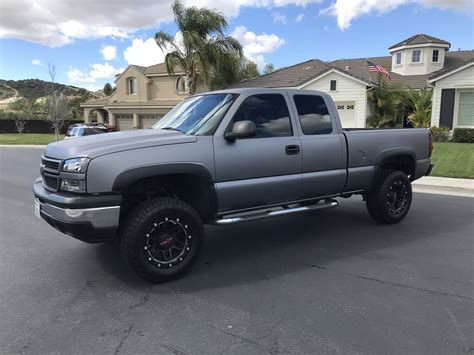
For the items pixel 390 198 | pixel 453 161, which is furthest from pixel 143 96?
pixel 390 198

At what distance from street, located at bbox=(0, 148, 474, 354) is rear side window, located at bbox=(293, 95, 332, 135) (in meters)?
1.54

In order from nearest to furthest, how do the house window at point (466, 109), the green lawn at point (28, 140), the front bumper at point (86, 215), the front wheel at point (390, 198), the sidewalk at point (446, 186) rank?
the front bumper at point (86, 215) → the front wheel at point (390, 198) → the sidewalk at point (446, 186) → the house window at point (466, 109) → the green lawn at point (28, 140)

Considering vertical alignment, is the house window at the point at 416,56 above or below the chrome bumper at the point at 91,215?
above

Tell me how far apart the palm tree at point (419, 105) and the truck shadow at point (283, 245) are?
1660 cm

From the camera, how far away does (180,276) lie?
4.39 metres

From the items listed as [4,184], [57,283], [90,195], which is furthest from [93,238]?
[4,184]

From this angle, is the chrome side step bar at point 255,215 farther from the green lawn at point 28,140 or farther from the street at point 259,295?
the green lawn at point 28,140

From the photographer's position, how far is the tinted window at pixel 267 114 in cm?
493

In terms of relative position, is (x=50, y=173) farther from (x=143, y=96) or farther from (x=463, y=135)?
(x=143, y=96)

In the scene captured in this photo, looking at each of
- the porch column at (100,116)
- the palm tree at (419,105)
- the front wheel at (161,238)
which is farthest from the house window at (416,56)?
the front wheel at (161,238)

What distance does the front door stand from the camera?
15.1 ft

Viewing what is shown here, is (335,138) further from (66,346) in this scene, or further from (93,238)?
(66,346)

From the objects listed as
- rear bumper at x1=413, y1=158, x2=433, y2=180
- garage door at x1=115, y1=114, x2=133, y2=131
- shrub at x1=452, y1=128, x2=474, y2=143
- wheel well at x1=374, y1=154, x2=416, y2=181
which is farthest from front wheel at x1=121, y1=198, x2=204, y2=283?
garage door at x1=115, y1=114, x2=133, y2=131

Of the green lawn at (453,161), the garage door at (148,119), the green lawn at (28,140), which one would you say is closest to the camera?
the green lawn at (453,161)
